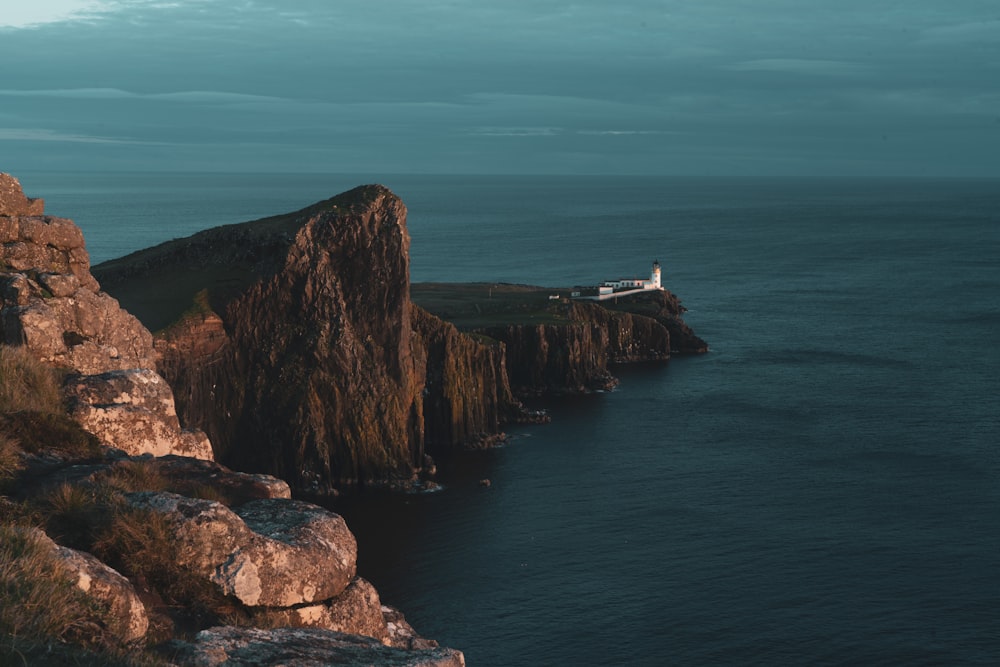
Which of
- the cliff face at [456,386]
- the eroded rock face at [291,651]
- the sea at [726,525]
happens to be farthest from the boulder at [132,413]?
the cliff face at [456,386]

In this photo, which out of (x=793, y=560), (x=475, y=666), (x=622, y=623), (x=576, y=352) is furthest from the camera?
(x=576, y=352)

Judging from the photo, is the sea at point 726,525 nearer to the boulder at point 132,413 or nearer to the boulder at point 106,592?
the boulder at point 132,413

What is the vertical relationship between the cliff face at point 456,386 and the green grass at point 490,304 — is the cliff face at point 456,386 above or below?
below

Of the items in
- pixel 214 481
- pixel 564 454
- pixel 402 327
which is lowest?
pixel 564 454

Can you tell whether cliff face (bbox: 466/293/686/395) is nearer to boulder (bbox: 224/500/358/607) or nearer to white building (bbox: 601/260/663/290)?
white building (bbox: 601/260/663/290)

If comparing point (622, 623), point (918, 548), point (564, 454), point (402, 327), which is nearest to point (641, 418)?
point (564, 454)

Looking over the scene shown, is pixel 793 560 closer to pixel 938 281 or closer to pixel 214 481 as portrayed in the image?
pixel 214 481

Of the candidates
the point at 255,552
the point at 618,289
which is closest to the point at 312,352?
the point at 255,552
